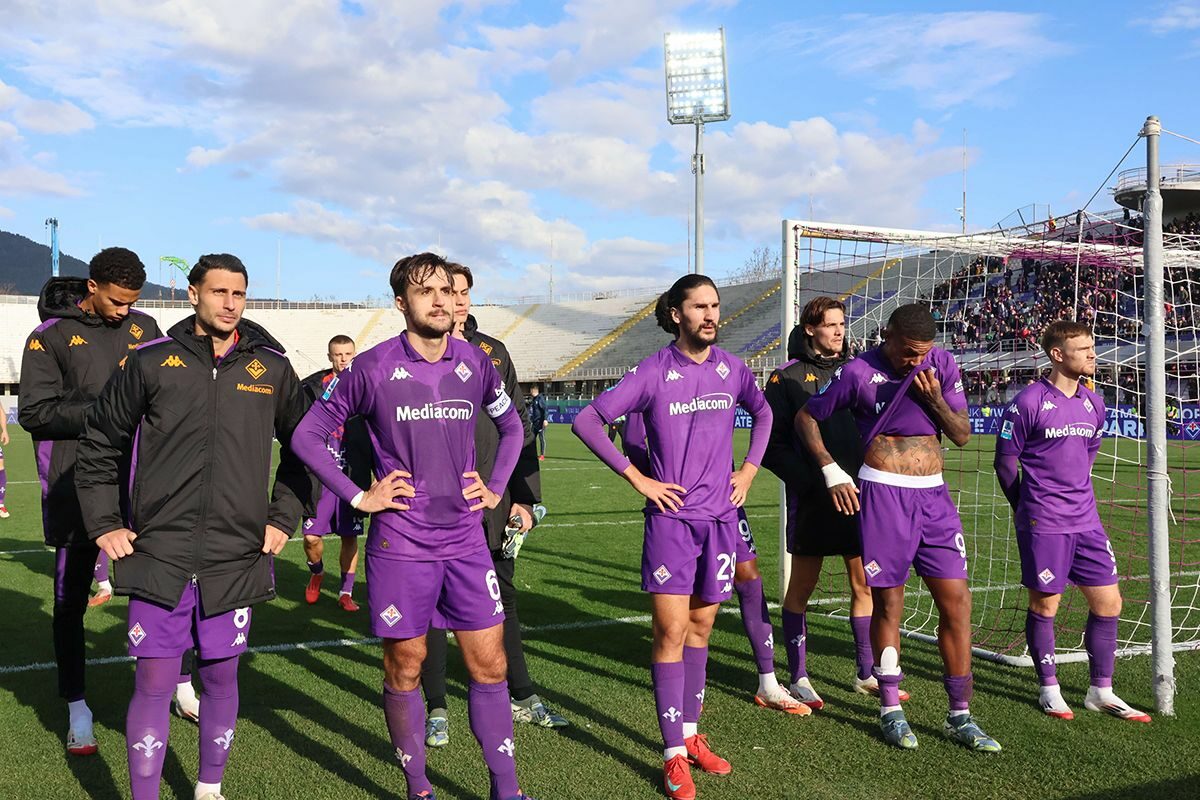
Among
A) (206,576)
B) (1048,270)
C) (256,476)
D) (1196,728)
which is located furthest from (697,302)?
(1048,270)

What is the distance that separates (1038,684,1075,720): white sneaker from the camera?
4.94 meters

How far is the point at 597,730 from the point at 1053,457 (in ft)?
9.02

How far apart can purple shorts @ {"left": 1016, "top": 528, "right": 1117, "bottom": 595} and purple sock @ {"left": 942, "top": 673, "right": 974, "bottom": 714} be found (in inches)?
33.6

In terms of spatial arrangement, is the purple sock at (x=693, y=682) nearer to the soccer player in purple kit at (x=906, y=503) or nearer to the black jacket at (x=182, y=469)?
the soccer player in purple kit at (x=906, y=503)

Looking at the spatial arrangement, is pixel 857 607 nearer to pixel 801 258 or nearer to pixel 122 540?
pixel 801 258

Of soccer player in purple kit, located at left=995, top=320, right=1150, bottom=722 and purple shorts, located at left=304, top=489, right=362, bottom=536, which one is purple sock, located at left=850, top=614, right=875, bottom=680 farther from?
purple shorts, located at left=304, top=489, right=362, bottom=536

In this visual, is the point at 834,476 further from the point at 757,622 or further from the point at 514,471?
the point at 514,471

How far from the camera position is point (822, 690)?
5.47 m

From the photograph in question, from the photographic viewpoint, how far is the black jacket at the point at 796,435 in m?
5.55

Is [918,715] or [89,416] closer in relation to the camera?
[89,416]

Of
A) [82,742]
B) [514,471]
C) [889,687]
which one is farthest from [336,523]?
[889,687]

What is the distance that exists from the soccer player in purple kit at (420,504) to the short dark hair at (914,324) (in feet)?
6.70

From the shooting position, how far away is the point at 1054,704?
197 inches

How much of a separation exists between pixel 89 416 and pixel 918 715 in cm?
406
